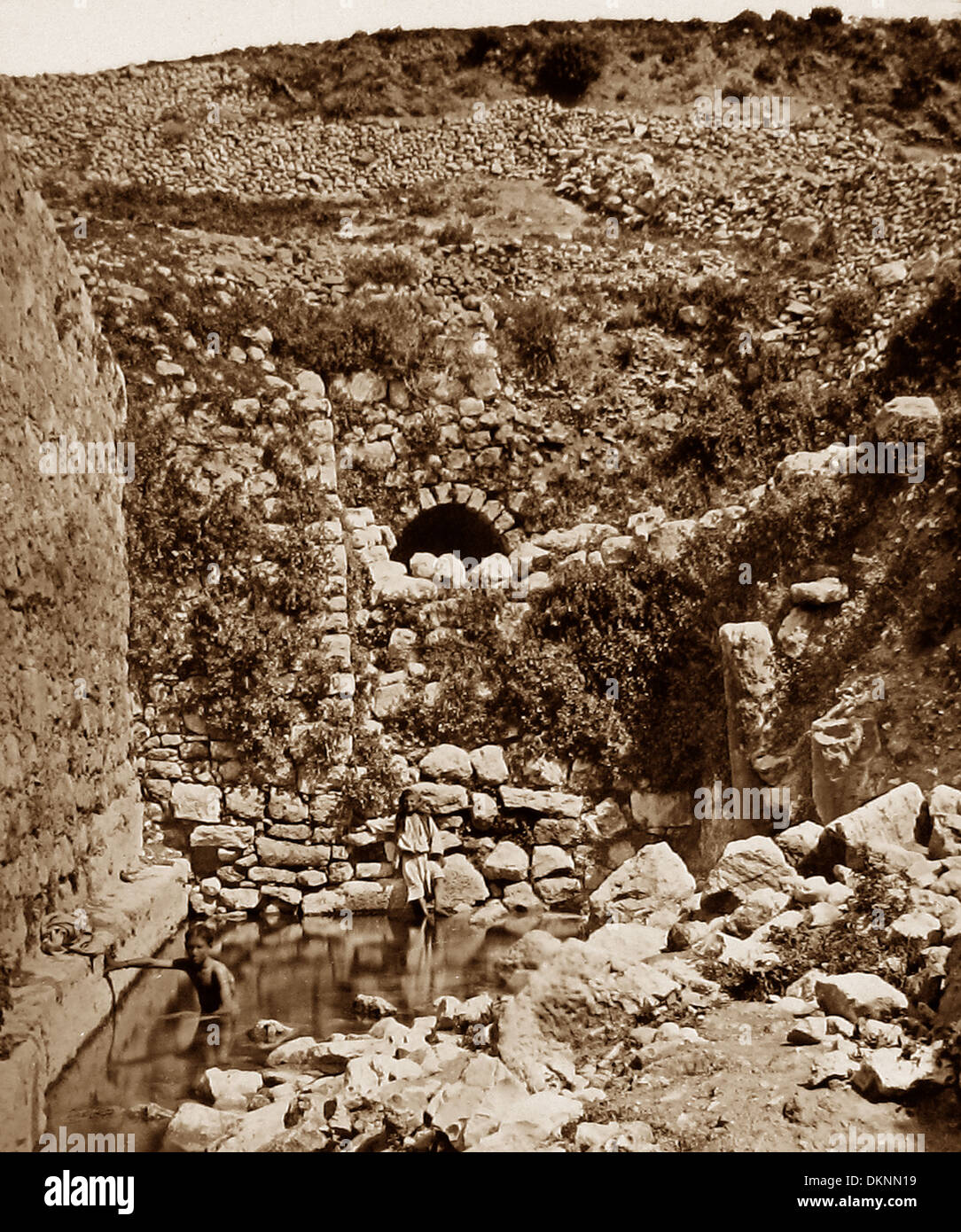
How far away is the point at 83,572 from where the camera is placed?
10625mm

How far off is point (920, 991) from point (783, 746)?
473cm

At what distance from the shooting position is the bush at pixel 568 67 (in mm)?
21859

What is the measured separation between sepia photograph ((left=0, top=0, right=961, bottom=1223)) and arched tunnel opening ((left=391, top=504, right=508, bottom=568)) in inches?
3.4

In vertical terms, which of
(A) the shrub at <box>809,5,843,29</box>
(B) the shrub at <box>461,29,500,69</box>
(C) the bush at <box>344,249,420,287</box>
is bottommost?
(C) the bush at <box>344,249,420,287</box>

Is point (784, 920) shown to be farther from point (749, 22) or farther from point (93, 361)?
point (749, 22)

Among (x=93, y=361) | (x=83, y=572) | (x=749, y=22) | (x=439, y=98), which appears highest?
(x=749, y=22)

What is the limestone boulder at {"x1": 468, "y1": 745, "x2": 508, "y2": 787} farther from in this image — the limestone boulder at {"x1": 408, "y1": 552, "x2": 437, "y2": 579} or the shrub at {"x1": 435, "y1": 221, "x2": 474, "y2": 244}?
the shrub at {"x1": 435, "y1": 221, "x2": 474, "y2": 244}

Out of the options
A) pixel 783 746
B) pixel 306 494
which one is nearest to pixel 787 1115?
pixel 783 746

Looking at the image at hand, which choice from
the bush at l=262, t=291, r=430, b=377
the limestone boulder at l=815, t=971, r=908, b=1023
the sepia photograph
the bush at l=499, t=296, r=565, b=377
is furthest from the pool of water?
the bush at l=499, t=296, r=565, b=377

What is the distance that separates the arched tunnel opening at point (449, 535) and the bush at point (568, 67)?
10.2m

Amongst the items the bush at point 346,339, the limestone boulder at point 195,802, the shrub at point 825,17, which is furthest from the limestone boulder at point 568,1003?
the shrub at point 825,17

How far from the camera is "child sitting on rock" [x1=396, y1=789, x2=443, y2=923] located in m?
12.4

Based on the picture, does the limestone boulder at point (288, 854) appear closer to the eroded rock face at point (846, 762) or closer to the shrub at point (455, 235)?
the eroded rock face at point (846, 762)

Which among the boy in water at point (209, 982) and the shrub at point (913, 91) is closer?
the boy in water at point (209, 982)
